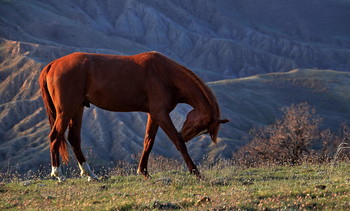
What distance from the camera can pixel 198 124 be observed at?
32.8 ft

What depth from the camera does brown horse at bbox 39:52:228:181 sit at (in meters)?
10.0

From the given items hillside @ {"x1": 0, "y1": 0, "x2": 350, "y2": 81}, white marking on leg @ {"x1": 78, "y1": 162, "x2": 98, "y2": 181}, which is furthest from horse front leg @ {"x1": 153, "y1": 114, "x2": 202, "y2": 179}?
hillside @ {"x1": 0, "y1": 0, "x2": 350, "y2": 81}

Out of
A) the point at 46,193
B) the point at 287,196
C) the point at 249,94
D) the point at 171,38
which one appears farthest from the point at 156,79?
the point at 171,38

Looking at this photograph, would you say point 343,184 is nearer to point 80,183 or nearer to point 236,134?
point 80,183

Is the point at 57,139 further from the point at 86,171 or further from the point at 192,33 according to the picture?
the point at 192,33

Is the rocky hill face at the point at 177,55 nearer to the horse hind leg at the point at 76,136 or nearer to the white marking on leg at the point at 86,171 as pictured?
the horse hind leg at the point at 76,136

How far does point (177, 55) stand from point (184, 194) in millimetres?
145907

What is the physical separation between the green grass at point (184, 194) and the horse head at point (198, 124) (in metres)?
0.90

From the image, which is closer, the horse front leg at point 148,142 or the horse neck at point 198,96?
the horse neck at point 198,96

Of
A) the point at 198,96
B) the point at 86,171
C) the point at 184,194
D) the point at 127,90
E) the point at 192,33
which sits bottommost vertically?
the point at 192,33

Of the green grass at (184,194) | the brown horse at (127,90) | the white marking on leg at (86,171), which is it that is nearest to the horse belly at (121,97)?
the brown horse at (127,90)

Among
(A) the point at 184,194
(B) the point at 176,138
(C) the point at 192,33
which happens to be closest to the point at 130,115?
(B) the point at 176,138

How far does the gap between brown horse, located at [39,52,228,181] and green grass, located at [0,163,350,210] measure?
3.44 ft

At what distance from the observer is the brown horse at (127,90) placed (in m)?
10.0
